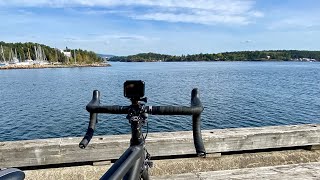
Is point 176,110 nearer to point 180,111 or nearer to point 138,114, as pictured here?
point 180,111

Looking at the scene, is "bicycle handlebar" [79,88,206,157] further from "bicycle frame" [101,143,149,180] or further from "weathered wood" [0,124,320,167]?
"weathered wood" [0,124,320,167]

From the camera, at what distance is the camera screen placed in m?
1.75

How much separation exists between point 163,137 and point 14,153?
2.35 meters

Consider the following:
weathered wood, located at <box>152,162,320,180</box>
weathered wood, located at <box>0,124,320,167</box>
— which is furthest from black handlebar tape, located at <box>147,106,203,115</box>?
weathered wood, located at <box>0,124,320,167</box>

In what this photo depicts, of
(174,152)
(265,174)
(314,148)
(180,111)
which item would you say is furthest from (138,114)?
(314,148)

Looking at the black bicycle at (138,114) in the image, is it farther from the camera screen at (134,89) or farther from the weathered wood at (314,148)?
the weathered wood at (314,148)

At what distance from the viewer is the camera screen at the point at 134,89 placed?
1.75 meters

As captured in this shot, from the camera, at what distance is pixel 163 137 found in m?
4.61

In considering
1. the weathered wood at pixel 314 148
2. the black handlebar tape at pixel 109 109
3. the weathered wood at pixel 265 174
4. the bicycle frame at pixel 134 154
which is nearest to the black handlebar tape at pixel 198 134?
the bicycle frame at pixel 134 154

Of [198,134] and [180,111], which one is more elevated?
[180,111]

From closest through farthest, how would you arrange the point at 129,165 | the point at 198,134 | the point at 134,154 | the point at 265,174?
the point at 129,165 < the point at 134,154 < the point at 198,134 < the point at 265,174

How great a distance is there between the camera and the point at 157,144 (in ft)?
14.8

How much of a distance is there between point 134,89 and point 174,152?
305cm

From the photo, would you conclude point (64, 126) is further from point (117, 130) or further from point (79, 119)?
point (117, 130)
